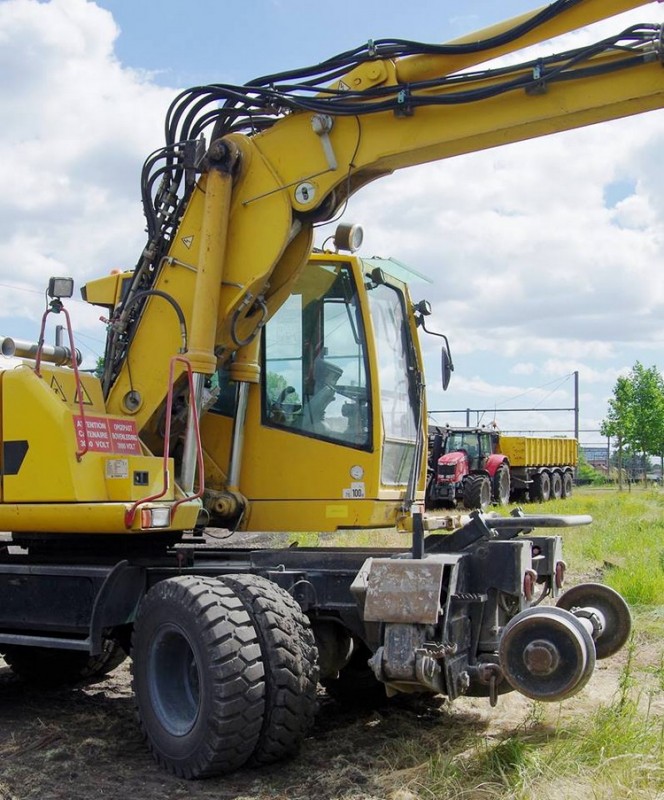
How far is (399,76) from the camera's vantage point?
243 inches

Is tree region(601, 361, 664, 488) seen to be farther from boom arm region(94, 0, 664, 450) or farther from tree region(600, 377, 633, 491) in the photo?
boom arm region(94, 0, 664, 450)

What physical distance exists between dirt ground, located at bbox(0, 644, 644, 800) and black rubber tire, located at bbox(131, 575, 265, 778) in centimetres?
18

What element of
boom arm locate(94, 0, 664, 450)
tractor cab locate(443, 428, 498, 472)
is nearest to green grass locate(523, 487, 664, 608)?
boom arm locate(94, 0, 664, 450)

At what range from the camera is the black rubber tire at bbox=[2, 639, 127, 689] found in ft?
24.7

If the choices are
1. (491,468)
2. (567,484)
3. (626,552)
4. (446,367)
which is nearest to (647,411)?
(567,484)

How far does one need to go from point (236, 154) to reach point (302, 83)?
0.62 meters

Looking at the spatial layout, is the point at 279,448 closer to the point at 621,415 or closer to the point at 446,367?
the point at 446,367

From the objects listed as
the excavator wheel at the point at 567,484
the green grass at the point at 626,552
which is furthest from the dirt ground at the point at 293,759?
the excavator wheel at the point at 567,484

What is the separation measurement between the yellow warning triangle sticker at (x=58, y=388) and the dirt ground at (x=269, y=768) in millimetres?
2082

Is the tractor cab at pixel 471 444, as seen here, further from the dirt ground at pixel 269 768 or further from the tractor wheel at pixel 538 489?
the dirt ground at pixel 269 768

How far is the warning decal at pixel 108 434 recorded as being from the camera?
6043mm

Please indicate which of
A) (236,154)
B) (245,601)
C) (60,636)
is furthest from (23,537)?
(236,154)

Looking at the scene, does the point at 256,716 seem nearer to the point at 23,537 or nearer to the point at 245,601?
the point at 245,601

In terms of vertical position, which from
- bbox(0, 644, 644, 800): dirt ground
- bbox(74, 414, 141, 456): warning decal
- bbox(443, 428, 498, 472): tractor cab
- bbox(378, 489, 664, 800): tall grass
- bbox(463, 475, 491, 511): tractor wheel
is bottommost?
bbox(0, 644, 644, 800): dirt ground
